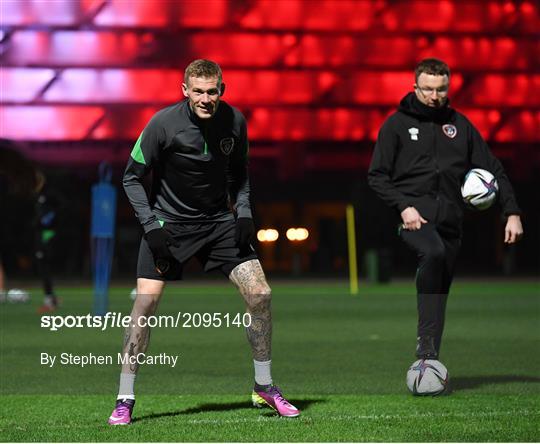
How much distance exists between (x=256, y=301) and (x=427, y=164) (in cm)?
191

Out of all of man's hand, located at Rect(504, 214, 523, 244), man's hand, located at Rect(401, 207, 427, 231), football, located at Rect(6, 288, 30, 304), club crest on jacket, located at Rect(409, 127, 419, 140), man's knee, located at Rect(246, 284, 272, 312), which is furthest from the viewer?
football, located at Rect(6, 288, 30, 304)

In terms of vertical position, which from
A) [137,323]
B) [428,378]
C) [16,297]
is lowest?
[16,297]

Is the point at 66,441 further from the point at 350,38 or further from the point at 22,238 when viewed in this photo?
the point at 350,38

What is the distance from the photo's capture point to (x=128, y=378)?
722 centimetres

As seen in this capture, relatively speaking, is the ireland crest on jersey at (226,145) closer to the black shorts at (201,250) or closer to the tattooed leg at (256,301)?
the black shorts at (201,250)

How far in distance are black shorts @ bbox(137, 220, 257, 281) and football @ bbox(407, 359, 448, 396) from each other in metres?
1.75

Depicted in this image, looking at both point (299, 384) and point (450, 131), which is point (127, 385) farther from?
point (450, 131)

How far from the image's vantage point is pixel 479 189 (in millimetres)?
8695

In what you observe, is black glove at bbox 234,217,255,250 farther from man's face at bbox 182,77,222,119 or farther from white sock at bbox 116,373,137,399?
white sock at bbox 116,373,137,399

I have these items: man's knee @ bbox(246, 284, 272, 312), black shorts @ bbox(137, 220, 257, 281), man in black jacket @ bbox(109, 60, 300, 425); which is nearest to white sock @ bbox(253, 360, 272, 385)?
man in black jacket @ bbox(109, 60, 300, 425)

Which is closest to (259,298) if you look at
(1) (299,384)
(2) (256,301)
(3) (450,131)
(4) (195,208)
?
(2) (256,301)

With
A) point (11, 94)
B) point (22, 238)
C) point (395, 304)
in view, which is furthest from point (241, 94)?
point (395, 304)

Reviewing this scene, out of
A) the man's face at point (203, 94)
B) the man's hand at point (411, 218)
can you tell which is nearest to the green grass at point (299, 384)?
the man's hand at point (411, 218)

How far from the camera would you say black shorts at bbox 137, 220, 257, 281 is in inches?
290
